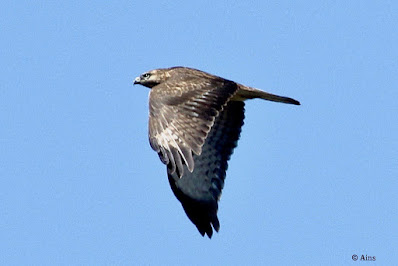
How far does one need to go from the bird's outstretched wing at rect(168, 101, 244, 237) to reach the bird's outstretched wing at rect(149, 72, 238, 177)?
868 mm

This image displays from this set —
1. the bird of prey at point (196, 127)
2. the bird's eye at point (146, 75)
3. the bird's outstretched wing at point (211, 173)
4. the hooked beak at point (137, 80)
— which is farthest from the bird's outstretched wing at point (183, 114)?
the hooked beak at point (137, 80)

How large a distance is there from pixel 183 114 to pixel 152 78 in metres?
2.55

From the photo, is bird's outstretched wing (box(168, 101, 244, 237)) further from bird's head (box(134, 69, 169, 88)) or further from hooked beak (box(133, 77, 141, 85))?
hooked beak (box(133, 77, 141, 85))

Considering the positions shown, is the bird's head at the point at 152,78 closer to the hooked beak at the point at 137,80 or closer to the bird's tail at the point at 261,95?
the hooked beak at the point at 137,80

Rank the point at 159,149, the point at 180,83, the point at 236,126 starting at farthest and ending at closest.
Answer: the point at 236,126 < the point at 180,83 < the point at 159,149

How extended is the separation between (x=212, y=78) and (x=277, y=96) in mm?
908

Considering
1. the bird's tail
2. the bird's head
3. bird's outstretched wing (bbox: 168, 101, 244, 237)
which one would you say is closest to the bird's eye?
the bird's head

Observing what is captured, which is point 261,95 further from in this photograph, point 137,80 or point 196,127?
point 137,80

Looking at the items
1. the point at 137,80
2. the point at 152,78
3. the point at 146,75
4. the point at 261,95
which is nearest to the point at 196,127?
the point at 261,95

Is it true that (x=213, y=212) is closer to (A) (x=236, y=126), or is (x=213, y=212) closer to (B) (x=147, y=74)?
(A) (x=236, y=126)

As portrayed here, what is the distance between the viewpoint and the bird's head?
1558 cm

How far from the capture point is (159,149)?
42.1 ft

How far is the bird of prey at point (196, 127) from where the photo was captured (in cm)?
1292

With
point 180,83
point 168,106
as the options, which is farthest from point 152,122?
point 180,83
